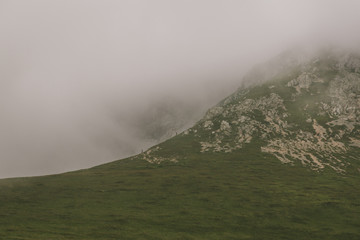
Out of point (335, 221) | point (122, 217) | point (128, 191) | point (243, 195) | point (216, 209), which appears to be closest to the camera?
point (335, 221)

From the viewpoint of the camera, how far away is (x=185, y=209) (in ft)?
452

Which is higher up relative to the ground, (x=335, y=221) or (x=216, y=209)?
(x=216, y=209)

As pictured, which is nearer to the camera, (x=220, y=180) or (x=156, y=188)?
(x=156, y=188)

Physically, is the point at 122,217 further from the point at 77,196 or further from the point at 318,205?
the point at 318,205

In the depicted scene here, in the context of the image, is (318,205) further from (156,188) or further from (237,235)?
(156,188)

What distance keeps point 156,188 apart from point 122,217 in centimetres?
5252

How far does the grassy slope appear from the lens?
10700 centimetres

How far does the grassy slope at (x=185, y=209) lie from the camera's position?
107 metres

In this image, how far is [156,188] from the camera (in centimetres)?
17900

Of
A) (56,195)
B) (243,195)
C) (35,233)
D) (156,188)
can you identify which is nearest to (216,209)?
(243,195)

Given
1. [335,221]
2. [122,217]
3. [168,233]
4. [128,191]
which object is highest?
[128,191]

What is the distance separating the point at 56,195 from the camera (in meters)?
169

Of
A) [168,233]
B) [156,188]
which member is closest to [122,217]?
[168,233]

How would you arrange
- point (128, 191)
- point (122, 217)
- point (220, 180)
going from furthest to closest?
point (220, 180), point (128, 191), point (122, 217)
